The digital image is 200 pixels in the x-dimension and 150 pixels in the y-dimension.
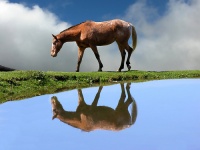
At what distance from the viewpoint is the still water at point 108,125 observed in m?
5.61

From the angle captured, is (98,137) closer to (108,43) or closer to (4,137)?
(4,137)

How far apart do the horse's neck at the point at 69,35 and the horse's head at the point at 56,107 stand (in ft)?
33.1

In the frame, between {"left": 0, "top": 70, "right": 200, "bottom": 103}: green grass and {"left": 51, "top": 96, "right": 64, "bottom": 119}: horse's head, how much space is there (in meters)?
1.38

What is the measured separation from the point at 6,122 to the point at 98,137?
7.83 feet

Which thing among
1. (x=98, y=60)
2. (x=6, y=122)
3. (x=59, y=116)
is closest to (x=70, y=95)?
(x=59, y=116)

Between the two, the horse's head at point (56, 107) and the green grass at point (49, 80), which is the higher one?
the green grass at point (49, 80)

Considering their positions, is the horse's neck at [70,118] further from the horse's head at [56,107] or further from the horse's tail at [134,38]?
the horse's tail at [134,38]

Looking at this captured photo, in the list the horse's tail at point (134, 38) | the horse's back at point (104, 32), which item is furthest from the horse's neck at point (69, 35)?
the horse's tail at point (134, 38)

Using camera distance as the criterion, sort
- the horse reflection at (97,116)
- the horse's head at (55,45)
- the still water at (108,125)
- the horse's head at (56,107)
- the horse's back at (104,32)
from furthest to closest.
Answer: the horse's head at (55,45) → the horse's back at (104,32) → the horse's head at (56,107) → the horse reflection at (97,116) → the still water at (108,125)

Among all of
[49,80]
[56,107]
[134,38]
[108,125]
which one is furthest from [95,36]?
[108,125]

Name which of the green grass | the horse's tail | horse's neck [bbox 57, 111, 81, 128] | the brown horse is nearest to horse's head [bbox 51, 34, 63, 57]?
the brown horse

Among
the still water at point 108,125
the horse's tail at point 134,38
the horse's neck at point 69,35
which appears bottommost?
the still water at point 108,125

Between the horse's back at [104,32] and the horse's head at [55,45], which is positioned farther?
the horse's head at [55,45]

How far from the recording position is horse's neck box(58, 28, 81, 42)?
21.5 meters
